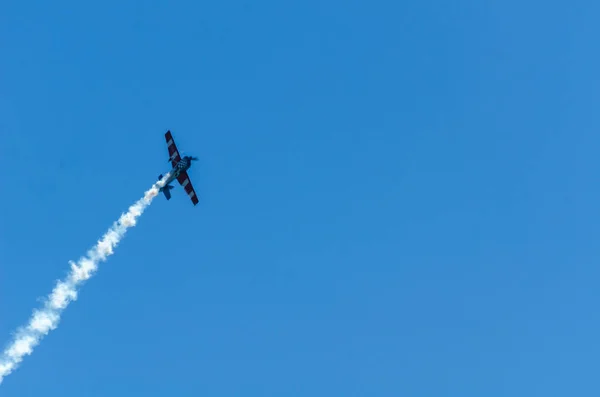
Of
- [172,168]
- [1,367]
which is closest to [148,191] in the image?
[172,168]

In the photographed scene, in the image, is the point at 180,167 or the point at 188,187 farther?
the point at 188,187

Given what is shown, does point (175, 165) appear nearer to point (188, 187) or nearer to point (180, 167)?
point (180, 167)

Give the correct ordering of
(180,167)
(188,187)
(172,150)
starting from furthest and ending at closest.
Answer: (188,187) < (172,150) < (180,167)

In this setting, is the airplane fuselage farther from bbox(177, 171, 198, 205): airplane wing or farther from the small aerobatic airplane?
bbox(177, 171, 198, 205): airplane wing

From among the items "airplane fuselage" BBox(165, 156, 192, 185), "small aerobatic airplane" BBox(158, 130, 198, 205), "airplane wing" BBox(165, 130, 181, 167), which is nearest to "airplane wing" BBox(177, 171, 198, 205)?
"small aerobatic airplane" BBox(158, 130, 198, 205)

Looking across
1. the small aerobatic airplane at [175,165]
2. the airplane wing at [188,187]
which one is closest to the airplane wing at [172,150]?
the small aerobatic airplane at [175,165]

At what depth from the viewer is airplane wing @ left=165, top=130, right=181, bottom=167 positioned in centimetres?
12525

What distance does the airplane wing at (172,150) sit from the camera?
125m

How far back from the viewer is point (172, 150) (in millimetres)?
125750

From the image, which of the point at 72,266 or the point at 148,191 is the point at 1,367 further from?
the point at 148,191

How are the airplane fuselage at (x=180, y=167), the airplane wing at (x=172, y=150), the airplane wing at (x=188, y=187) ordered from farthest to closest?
the airplane wing at (x=188, y=187), the airplane wing at (x=172, y=150), the airplane fuselage at (x=180, y=167)

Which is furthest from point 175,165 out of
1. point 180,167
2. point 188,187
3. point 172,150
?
point 188,187

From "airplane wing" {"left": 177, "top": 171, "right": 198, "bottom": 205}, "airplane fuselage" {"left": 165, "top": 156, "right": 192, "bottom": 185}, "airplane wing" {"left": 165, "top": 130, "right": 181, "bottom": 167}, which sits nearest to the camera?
"airplane fuselage" {"left": 165, "top": 156, "right": 192, "bottom": 185}

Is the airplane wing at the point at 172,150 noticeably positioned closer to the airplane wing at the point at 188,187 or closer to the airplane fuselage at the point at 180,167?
the airplane fuselage at the point at 180,167
